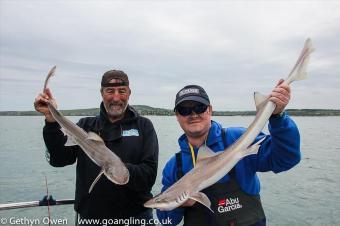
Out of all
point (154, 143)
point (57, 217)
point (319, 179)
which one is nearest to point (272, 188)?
point (319, 179)

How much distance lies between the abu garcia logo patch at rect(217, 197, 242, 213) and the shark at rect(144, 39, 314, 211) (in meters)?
0.46

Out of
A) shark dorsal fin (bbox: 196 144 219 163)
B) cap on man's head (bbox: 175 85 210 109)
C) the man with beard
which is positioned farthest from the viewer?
the man with beard

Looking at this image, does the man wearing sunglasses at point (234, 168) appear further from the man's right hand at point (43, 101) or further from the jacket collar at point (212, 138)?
the man's right hand at point (43, 101)

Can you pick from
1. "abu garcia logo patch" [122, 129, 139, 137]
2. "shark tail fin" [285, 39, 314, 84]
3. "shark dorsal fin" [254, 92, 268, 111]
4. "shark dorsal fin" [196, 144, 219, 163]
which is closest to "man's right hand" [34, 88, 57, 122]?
"abu garcia logo patch" [122, 129, 139, 137]

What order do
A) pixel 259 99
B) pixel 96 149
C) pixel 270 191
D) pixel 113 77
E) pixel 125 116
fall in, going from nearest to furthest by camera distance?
pixel 259 99
pixel 96 149
pixel 113 77
pixel 125 116
pixel 270 191

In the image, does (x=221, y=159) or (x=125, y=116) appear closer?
(x=221, y=159)

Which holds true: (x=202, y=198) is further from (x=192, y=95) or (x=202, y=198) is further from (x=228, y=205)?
(x=192, y=95)

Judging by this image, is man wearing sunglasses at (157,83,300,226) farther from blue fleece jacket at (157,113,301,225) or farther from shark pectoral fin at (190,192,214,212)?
shark pectoral fin at (190,192,214,212)

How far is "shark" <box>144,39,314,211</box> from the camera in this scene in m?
3.80

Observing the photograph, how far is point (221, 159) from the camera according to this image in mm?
3922

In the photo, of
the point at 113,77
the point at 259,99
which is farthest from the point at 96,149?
the point at 259,99

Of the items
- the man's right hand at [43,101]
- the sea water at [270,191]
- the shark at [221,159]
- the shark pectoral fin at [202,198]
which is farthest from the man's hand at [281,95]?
the sea water at [270,191]

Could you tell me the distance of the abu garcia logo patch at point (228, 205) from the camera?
4.32 m

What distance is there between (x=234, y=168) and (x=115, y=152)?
183cm
